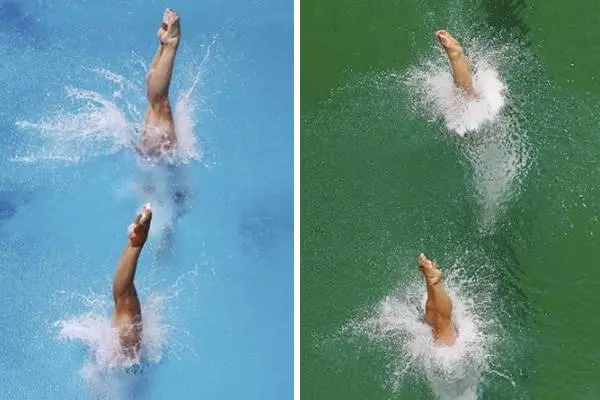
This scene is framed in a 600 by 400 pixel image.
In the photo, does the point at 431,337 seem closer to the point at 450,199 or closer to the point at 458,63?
the point at 450,199

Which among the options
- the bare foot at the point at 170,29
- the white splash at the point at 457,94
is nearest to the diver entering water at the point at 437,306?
the white splash at the point at 457,94

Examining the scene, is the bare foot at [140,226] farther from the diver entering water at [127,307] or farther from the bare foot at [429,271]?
the bare foot at [429,271]

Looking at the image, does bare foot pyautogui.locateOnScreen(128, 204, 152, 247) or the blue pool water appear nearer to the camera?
bare foot pyautogui.locateOnScreen(128, 204, 152, 247)

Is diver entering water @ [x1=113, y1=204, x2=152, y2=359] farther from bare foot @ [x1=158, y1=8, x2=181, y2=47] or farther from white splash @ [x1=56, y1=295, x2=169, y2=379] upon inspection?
bare foot @ [x1=158, y1=8, x2=181, y2=47]

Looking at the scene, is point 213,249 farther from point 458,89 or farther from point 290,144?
point 458,89

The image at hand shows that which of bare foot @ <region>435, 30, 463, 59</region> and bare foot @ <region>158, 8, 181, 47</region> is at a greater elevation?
bare foot @ <region>435, 30, 463, 59</region>

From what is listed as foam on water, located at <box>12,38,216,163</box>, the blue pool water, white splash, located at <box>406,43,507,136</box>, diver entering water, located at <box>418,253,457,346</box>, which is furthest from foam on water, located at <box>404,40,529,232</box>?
foam on water, located at <box>12,38,216,163</box>
